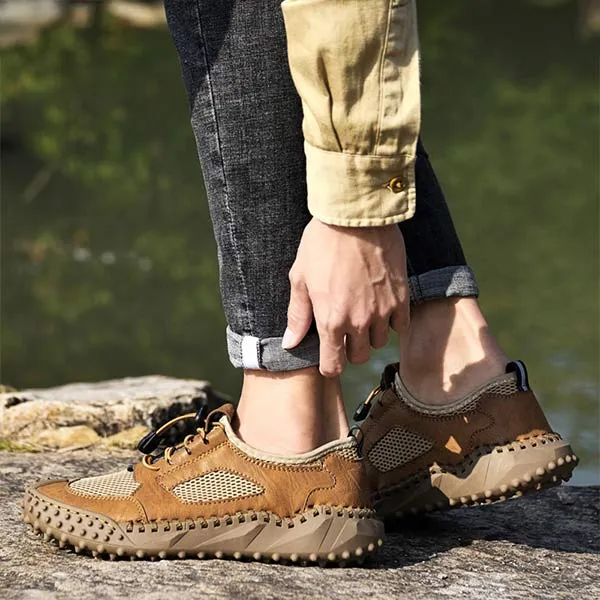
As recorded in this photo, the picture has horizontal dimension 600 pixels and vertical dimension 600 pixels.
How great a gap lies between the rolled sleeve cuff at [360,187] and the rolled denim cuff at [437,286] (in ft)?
0.97

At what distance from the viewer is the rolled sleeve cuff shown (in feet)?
4.21

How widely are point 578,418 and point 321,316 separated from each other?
2278mm

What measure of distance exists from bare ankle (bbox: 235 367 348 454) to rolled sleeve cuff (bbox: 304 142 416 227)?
24 centimetres

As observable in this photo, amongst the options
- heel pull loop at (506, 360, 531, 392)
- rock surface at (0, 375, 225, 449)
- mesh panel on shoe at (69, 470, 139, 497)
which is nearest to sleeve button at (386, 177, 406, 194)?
heel pull loop at (506, 360, 531, 392)

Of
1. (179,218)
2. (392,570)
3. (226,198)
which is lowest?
(392,570)

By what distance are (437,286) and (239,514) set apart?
0.38 m

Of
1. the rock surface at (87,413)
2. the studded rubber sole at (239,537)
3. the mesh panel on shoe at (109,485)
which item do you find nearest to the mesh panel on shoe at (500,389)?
the studded rubber sole at (239,537)

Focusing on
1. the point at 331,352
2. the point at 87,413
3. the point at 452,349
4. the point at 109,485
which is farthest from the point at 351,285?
the point at 87,413

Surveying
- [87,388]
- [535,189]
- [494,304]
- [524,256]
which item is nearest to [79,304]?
[494,304]

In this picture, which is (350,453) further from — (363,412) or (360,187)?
(360,187)

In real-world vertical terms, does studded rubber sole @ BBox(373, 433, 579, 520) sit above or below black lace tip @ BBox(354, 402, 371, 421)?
below

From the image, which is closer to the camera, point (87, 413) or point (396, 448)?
point (396, 448)

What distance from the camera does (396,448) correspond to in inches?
64.2

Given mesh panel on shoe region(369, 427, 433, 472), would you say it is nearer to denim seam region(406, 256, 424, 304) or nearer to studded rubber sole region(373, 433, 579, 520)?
studded rubber sole region(373, 433, 579, 520)
